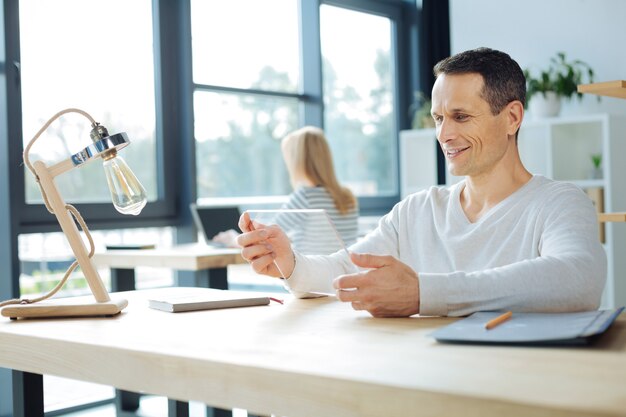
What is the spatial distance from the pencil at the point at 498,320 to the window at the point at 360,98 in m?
4.39

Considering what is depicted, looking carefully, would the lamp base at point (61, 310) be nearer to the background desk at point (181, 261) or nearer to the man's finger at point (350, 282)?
the man's finger at point (350, 282)

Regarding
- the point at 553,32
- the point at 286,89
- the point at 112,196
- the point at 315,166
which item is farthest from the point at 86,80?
the point at 553,32

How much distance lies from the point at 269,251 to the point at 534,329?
691mm

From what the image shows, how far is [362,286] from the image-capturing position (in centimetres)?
137

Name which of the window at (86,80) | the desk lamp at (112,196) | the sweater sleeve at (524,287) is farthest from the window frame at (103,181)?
the sweater sleeve at (524,287)

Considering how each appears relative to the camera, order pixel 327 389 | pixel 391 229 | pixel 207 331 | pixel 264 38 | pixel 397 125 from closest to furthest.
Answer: pixel 327 389 → pixel 207 331 → pixel 391 229 → pixel 264 38 → pixel 397 125

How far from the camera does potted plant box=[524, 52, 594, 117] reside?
16.4 ft

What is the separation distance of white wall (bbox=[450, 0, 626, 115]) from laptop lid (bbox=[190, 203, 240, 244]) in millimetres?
2588

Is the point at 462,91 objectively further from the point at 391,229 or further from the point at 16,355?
the point at 16,355

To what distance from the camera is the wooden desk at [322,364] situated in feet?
2.81

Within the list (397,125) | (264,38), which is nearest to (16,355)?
(264,38)

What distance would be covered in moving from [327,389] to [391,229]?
1018 mm

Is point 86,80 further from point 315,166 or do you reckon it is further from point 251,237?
point 251,237

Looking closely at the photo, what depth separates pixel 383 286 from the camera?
1365mm
